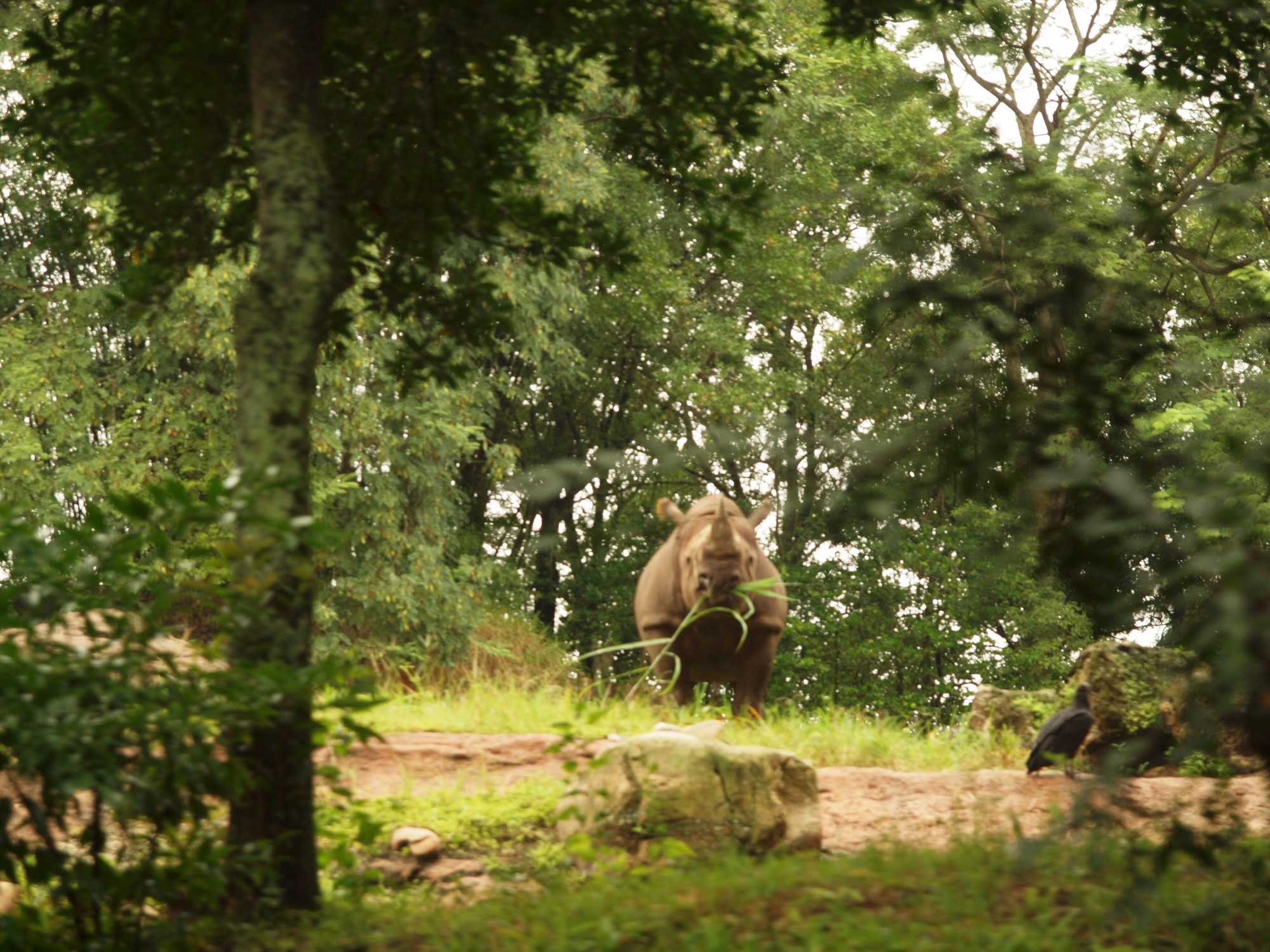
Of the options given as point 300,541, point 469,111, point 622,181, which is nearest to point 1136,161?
point 469,111

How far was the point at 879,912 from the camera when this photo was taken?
4.47 metres

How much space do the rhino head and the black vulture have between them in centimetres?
308

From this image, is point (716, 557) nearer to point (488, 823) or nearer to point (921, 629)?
point (488, 823)

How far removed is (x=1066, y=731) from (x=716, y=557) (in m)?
3.32

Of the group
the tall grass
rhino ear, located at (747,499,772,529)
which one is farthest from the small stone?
rhino ear, located at (747,499,772,529)

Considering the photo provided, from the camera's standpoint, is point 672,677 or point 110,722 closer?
point 110,722

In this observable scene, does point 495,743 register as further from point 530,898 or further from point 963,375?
point 963,375

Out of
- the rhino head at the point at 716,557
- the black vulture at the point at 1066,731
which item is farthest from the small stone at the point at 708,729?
the black vulture at the point at 1066,731

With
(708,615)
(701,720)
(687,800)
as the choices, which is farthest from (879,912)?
(708,615)

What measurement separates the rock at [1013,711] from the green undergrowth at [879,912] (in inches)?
206

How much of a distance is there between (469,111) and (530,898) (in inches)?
139

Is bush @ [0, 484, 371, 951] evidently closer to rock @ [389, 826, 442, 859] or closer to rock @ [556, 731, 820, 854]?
rock @ [389, 826, 442, 859]

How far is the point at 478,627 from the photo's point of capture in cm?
1830

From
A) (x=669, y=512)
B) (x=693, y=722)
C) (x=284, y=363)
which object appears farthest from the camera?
(x=669, y=512)
